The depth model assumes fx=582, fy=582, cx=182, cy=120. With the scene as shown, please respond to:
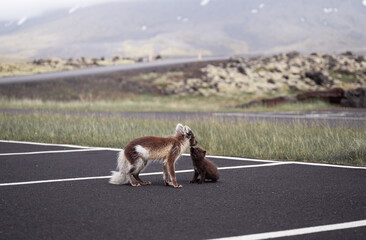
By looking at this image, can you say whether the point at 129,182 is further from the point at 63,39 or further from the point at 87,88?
the point at 63,39

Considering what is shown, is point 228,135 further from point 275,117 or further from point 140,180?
point 275,117

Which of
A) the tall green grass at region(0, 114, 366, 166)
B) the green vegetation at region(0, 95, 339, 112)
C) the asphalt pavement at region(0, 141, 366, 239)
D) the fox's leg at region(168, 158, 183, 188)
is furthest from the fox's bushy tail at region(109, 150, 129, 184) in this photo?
the green vegetation at region(0, 95, 339, 112)

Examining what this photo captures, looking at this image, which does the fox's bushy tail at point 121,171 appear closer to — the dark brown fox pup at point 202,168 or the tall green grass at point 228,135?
the dark brown fox pup at point 202,168

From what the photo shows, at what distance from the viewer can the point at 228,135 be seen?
46.4ft

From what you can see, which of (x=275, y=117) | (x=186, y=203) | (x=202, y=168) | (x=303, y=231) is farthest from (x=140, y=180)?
(x=275, y=117)

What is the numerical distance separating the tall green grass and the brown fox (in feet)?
11.8

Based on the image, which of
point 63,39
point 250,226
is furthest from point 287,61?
point 63,39

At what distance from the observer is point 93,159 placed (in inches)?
443

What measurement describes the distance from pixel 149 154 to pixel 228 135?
6.19 meters

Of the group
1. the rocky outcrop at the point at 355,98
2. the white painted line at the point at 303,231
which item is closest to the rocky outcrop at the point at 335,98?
the rocky outcrop at the point at 355,98

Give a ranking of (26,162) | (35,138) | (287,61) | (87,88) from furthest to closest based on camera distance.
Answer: (287,61) → (87,88) → (35,138) → (26,162)

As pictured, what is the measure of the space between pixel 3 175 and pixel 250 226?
4866 mm

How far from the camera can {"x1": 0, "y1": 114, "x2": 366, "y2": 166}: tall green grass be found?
38.4 feet

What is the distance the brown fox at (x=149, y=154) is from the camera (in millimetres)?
8156
